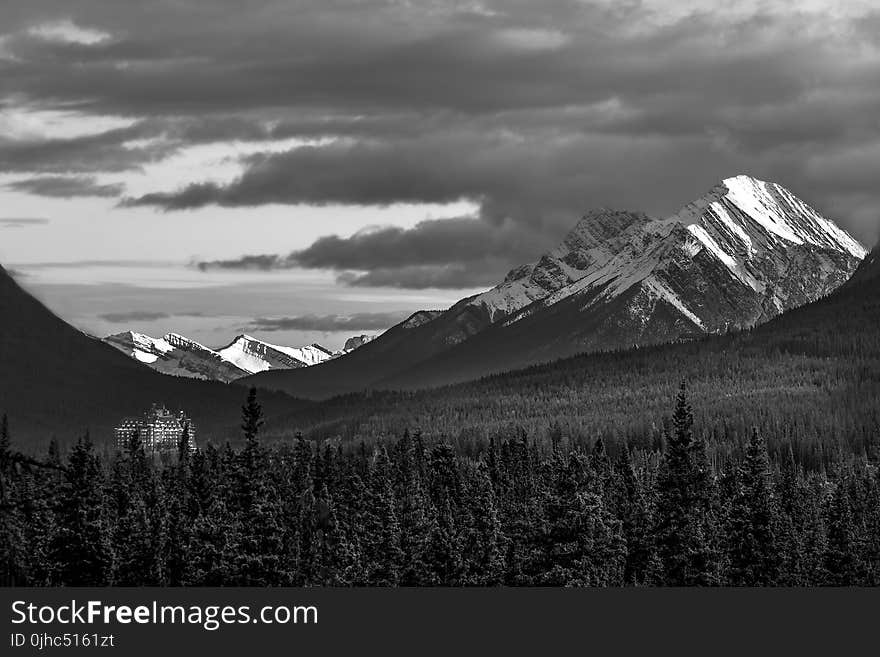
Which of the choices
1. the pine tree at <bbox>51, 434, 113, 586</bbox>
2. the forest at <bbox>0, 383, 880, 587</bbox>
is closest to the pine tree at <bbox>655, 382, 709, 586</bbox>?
the forest at <bbox>0, 383, 880, 587</bbox>

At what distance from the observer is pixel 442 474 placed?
178 meters

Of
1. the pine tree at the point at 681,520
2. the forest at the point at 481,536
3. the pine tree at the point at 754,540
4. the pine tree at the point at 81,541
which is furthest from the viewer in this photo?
the pine tree at the point at 754,540

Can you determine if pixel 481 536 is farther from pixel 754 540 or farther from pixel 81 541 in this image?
pixel 81 541

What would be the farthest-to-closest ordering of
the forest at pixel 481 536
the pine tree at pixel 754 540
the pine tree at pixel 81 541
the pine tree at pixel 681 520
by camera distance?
1. the pine tree at pixel 754 540
2. the pine tree at pixel 81 541
3. the pine tree at pixel 681 520
4. the forest at pixel 481 536

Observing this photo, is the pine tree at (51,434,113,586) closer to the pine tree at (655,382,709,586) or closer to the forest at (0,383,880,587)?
the forest at (0,383,880,587)

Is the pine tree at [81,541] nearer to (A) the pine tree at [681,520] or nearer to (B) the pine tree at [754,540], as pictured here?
(A) the pine tree at [681,520]

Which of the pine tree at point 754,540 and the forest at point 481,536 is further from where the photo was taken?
the pine tree at point 754,540

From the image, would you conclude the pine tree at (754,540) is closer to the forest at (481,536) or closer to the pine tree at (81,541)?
the forest at (481,536)

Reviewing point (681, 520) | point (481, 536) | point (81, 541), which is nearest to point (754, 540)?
point (681, 520)

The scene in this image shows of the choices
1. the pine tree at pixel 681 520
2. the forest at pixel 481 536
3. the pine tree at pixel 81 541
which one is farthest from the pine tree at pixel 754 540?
the pine tree at pixel 81 541

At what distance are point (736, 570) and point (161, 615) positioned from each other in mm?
46677

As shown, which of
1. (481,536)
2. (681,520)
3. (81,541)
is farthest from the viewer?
(481,536)

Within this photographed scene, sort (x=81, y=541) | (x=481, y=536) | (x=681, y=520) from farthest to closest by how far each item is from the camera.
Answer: (x=481, y=536)
(x=681, y=520)
(x=81, y=541)

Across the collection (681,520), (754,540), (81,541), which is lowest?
(754,540)
